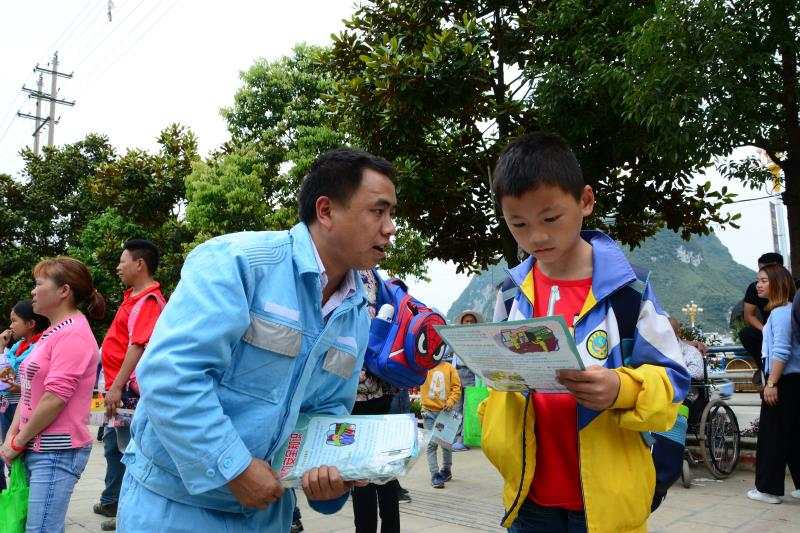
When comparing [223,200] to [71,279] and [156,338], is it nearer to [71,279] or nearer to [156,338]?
[71,279]

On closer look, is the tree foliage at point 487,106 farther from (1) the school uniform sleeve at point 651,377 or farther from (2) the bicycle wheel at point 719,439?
(1) the school uniform sleeve at point 651,377

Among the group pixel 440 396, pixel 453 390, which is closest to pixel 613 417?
pixel 440 396

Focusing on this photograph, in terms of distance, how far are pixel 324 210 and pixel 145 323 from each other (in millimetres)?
3368

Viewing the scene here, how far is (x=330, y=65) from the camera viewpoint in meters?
8.88

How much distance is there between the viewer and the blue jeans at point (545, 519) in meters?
1.83

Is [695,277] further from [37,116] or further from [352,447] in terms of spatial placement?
[352,447]

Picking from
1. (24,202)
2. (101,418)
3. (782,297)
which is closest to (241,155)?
(24,202)

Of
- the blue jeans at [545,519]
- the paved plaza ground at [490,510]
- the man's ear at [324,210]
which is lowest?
the paved plaza ground at [490,510]

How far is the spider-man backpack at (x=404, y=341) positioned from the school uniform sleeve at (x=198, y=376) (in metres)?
1.16

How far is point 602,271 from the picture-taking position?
1824 millimetres

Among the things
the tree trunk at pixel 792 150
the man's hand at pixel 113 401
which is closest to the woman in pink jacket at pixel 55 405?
the man's hand at pixel 113 401

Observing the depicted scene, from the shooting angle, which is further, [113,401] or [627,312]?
[113,401]

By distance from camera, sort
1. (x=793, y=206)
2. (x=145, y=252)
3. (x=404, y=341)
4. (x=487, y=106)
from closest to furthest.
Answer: (x=404, y=341) → (x=145, y=252) → (x=793, y=206) → (x=487, y=106)

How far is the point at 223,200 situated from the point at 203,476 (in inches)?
597
